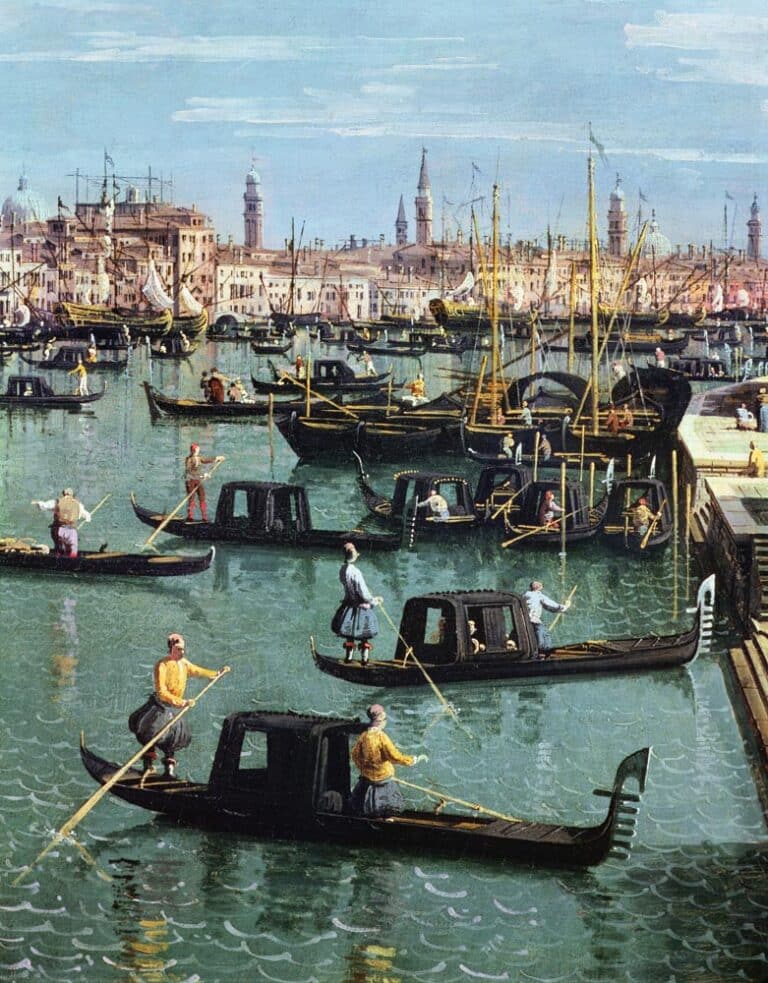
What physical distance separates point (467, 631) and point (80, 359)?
6.25 meters

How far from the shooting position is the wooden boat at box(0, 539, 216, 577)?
8508 mm

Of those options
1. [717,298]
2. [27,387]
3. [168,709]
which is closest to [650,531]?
[168,709]

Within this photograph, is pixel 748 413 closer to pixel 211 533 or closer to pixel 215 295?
pixel 215 295

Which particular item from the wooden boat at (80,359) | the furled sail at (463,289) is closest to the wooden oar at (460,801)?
the furled sail at (463,289)

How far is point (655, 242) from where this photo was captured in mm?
9016

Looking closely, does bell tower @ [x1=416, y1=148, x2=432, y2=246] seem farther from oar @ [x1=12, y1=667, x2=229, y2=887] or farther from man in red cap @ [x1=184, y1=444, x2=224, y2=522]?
oar @ [x1=12, y1=667, x2=229, y2=887]

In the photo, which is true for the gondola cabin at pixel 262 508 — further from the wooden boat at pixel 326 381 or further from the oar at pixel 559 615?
the wooden boat at pixel 326 381

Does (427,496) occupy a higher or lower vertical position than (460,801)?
higher

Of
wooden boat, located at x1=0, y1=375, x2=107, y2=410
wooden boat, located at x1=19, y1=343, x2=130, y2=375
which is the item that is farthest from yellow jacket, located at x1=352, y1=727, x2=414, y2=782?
wooden boat, located at x1=19, y1=343, x2=130, y2=375

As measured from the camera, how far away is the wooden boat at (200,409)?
10.1m

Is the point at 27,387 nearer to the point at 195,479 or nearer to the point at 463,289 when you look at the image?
the point at 195,479

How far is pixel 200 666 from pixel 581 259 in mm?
3553

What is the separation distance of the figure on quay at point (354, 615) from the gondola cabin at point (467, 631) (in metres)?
0.16

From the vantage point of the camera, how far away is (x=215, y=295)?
10414mm
